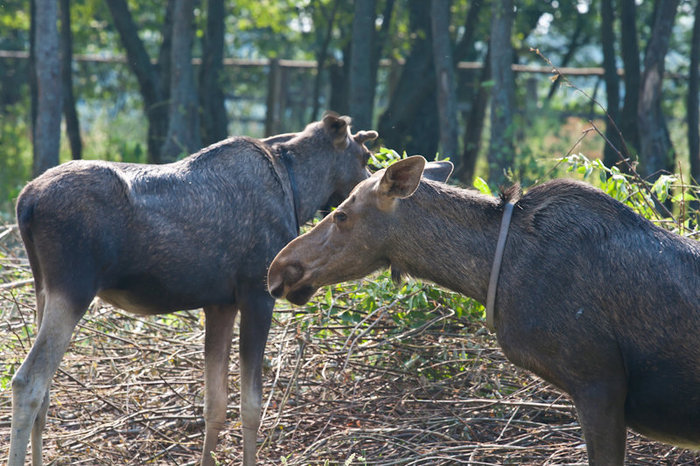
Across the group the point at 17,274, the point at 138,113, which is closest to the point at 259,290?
the point at 17,274

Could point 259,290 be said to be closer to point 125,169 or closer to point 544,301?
point 125,169

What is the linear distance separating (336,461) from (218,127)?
10422mm

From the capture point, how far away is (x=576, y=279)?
4012mm

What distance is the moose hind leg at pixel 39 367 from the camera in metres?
4.53

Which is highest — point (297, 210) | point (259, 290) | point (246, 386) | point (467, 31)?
point (467, 31)

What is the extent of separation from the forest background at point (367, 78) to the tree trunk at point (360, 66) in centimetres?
2

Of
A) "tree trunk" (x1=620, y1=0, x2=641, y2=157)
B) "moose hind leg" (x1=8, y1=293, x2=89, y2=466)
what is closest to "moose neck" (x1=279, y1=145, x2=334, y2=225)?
"moose hind leg" (x1=8, y1=293, x2=89, y2=466)

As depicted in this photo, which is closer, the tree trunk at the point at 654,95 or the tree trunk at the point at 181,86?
the tree trunk at the point at 654,95

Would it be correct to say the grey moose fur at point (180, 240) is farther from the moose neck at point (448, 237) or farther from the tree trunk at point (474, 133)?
the tree trunk at point (474, 133)

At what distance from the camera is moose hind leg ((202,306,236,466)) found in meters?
5.55

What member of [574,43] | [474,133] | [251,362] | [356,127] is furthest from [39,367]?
[574,43]

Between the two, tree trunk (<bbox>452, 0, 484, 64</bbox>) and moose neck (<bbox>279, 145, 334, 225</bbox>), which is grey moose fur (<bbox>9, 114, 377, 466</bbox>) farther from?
tree trunk (<bbox>452, 0, 484, 64</bbox>)

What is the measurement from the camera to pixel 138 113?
1992 centimetres

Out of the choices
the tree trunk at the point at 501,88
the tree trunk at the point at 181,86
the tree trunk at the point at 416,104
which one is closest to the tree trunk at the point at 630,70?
the tree trunk at the point at 501,88
